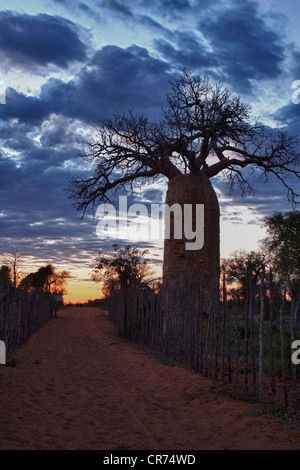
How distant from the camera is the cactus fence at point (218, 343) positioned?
17.7 ft

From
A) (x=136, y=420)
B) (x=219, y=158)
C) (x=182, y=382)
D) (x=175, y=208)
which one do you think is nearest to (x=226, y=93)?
(x=219, y=158)

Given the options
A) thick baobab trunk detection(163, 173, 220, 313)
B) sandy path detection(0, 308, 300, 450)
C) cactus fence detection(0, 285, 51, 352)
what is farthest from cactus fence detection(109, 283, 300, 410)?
cactus fence detection(0, 285, 51, 352)

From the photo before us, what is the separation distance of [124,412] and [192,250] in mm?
6713

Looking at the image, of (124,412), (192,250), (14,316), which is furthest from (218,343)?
(14,316)

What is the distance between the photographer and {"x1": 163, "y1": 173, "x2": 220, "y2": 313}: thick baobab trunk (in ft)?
36.8

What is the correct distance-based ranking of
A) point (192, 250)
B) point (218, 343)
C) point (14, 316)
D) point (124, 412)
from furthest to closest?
point (192, 250)
point (14, 316)
point (218, 343)
point (124, 412)

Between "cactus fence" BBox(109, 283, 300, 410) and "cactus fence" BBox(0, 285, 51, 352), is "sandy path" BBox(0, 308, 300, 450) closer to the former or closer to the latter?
"cactus fence" BBox(109, 283, 300, 410)

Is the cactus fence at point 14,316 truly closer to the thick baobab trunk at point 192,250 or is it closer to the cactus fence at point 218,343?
A: the cactus fence at point 218,343

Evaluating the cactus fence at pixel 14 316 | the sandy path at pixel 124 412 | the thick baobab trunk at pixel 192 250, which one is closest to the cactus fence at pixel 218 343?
the sandy path at pixel 124 412

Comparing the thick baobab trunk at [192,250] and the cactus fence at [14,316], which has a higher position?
the thick baobab trunk at [192,250]

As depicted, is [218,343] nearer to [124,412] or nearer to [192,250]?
[192,250]

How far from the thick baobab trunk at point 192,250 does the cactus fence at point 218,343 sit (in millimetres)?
1060

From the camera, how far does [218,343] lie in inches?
339
